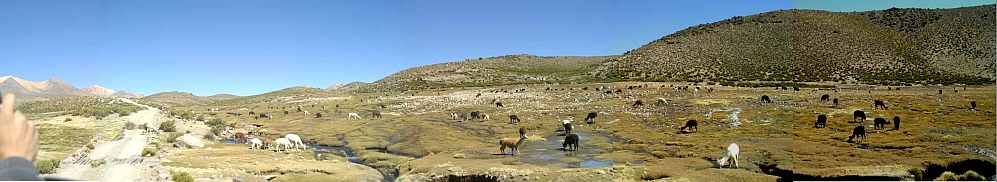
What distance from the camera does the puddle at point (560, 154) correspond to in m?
31.2

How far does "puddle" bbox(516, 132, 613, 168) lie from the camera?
1228 inches

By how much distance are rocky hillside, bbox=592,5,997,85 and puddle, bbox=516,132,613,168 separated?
94372 millimetres

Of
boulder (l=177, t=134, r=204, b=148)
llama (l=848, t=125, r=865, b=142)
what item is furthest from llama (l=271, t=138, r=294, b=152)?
llama (l=848, t=125, r=865, b=142)

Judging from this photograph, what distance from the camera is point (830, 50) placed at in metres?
150

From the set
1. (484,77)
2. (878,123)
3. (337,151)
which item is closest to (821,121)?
(878,123)

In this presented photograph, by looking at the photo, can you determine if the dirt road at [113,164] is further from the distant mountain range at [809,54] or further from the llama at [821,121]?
the distant mountain range at [809,54]

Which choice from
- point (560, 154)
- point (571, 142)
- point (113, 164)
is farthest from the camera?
point (571, 142)

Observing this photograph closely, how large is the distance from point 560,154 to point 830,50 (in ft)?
448

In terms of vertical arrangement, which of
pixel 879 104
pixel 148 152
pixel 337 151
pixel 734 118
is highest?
pixel 879 104

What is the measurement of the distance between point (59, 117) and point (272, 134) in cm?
1530

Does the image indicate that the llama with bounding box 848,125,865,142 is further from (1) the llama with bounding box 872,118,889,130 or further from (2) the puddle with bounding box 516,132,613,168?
(2) the puddle with bounding box 516,132,613,168

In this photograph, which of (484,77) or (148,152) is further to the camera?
(484,77)

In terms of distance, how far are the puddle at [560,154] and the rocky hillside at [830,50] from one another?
94.4 m

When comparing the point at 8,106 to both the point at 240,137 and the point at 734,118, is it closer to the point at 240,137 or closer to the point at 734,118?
the point at 240,137
